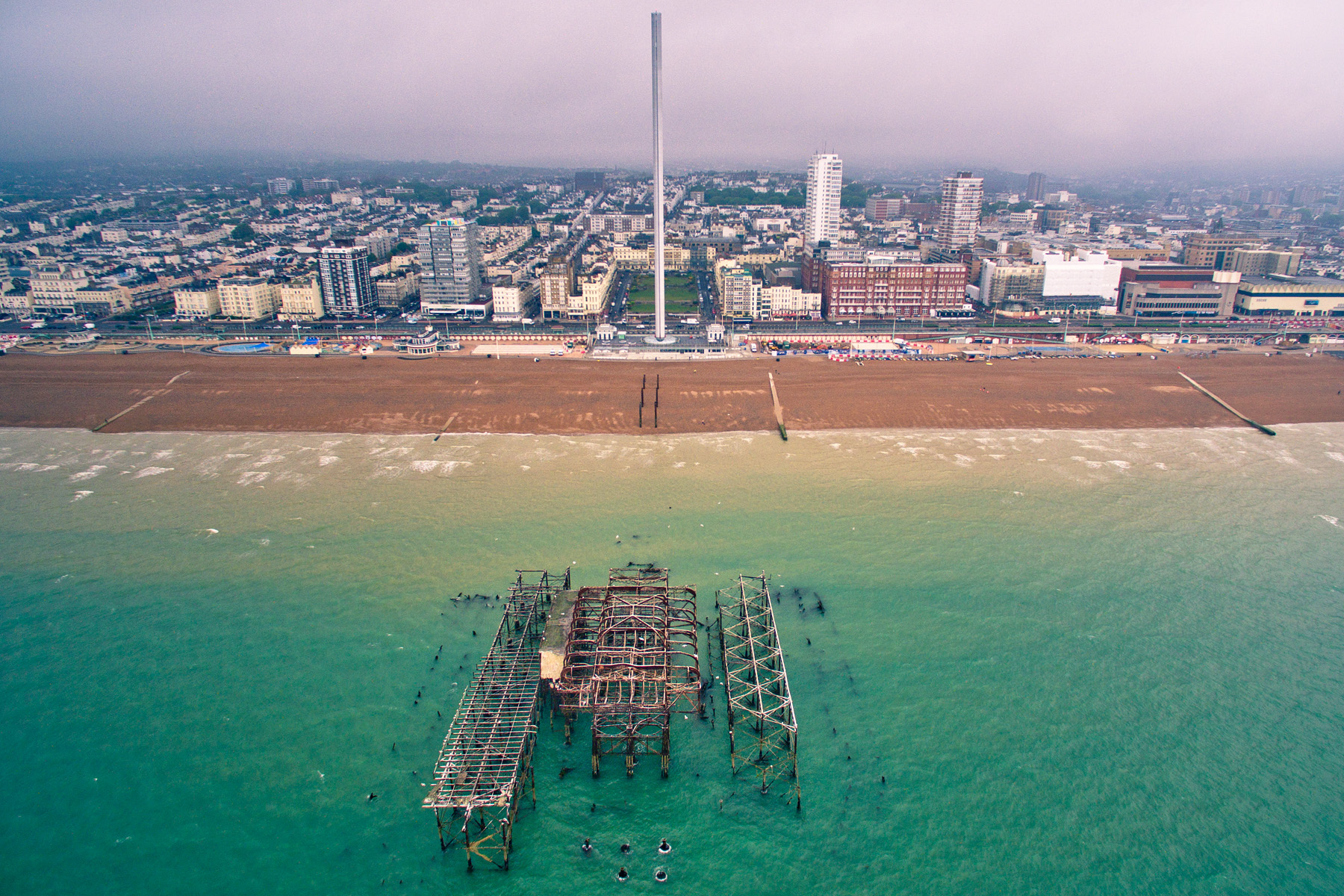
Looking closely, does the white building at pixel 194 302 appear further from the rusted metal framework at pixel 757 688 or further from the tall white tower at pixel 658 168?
the rusted metal framework at pixel 757 688

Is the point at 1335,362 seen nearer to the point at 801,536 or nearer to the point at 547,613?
the point at 801,536

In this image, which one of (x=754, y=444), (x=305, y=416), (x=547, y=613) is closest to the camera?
(x=547, y=613)

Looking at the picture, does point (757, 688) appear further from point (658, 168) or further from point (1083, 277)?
point (1083, 277)

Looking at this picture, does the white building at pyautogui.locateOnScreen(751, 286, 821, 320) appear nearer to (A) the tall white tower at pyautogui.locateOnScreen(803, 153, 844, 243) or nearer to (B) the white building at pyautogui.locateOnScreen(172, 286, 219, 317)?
(A) the tall white tower at pyautogui.locateOnScreen(803, 153, 844, 243)

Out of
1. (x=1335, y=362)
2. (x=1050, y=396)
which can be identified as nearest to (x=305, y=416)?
(x=1050, y=396)

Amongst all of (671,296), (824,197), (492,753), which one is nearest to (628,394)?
(492,753)

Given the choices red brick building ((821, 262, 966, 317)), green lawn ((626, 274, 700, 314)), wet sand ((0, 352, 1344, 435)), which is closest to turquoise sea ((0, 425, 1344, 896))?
wet sand ((0, 352, 1344, 435))
